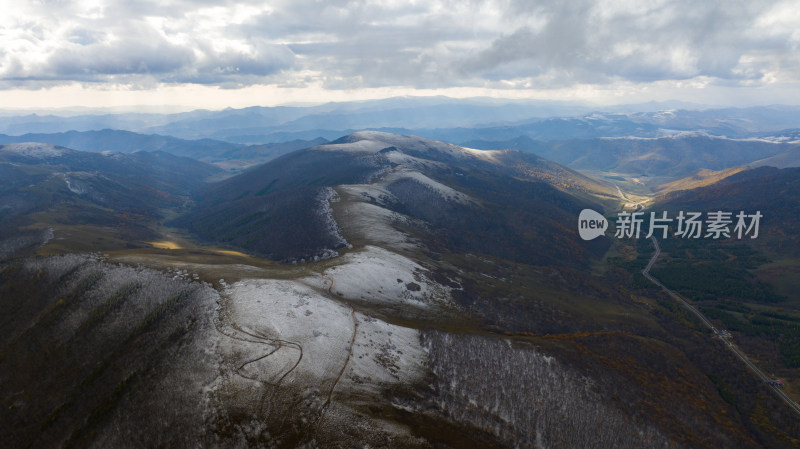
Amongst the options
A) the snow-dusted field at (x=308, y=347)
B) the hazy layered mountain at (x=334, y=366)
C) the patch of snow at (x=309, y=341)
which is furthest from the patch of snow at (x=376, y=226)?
the patch of snow at (x=309, y=341)

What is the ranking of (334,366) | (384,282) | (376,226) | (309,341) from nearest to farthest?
(334,366) < (309,341) < (384,282) < (376,226)

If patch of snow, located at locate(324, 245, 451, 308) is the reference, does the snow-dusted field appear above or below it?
above

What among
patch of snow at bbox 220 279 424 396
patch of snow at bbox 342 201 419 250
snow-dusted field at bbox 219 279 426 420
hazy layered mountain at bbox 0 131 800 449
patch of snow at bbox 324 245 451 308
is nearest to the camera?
hazy layered mountain at bbox 0 131 800 449

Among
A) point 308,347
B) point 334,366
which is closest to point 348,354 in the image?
point 334,366

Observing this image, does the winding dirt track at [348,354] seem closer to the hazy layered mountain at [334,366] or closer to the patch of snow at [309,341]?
the patch of snow at [309,341]

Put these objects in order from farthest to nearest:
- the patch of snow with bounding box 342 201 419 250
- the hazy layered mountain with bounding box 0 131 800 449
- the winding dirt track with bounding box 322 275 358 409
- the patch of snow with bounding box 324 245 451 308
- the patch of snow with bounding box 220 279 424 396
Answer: the patch of snow with bounding box 342 201 419 250 → the patch of snow with bounding box 324 245 451 308 → the patch of snow with bounding box 220 279 424 396 → the winding dirt track with bounding box 322 275 358 409 → the hazy layered mountain with bounding box 0 131 800 449

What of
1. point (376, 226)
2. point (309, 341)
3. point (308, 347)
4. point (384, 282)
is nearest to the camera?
point (308, 347)

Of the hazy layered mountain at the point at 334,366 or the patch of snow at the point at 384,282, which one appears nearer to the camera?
the hazy layered mountain at the point at 334,366

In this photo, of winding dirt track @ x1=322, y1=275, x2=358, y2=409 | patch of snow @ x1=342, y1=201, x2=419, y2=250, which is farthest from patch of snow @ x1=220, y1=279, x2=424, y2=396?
patch of snow @ x1=342, y1=201, x2=419, y2=250

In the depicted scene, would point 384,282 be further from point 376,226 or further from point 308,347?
point 376,226

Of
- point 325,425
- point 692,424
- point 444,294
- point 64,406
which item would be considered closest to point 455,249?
point 444,294

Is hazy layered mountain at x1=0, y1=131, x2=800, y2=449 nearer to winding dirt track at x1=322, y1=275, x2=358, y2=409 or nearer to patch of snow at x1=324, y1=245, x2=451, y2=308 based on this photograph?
winding dirt track at x1=322, y1=275, x2=358, y2=409
